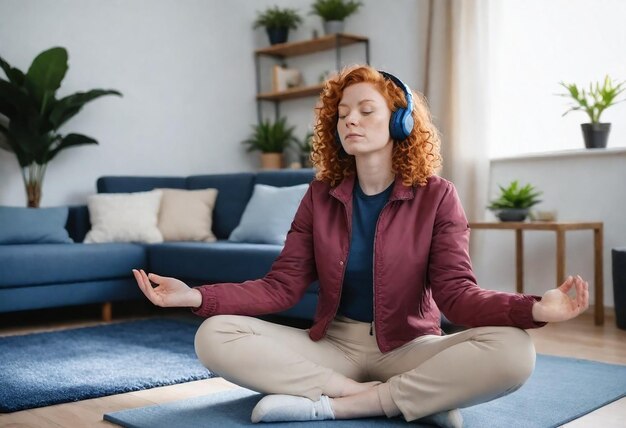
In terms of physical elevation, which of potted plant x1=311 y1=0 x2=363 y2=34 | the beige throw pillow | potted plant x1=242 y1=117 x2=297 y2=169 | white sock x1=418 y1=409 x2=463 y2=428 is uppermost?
potted plant x1=311 y1=0 x2=363 y2=34

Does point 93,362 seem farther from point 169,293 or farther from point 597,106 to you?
point 597,106

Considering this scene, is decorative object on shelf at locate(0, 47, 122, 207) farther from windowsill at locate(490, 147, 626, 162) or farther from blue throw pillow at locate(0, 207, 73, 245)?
windowsill at locate(490, 147, 626, 162)

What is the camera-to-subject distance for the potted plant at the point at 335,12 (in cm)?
519

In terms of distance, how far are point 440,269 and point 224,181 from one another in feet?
9.65

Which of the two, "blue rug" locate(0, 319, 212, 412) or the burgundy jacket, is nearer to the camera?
the burgundy jacket

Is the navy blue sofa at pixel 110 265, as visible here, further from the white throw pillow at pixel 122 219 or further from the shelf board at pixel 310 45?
the shelf board at pixel 310 45

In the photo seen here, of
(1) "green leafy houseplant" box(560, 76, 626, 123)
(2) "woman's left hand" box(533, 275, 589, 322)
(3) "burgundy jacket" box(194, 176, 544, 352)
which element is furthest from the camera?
(1) "green leafy houseplant" box(560, 76, 626, 123)

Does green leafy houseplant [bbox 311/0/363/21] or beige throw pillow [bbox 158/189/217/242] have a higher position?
green leafy houseplant [bbox 311/0/363/21]

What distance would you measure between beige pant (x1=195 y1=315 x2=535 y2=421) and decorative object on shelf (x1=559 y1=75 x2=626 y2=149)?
2.33 m

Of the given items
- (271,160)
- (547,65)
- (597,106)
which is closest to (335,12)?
(271,160)

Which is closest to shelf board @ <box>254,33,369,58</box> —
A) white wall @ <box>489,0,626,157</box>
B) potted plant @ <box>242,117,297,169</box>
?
potted plant @ <box>242,117,297,169</box>

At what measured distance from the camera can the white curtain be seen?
4410 millimetres

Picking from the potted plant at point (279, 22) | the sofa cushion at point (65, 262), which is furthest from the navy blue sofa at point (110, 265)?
the potted plant at point (279, 22)

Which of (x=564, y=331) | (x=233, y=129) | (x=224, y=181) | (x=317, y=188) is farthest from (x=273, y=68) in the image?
(x=317, y=188)
